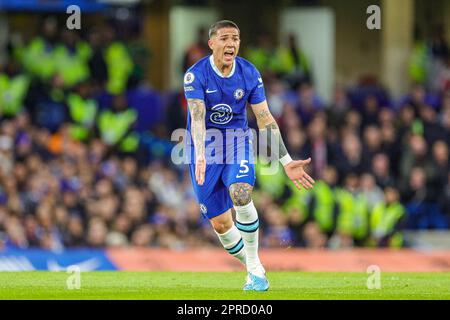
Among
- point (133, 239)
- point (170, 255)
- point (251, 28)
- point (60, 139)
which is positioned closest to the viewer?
point (170, 255)

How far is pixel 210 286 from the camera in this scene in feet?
45.3

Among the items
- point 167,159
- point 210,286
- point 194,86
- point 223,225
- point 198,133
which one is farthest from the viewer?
point 167,159

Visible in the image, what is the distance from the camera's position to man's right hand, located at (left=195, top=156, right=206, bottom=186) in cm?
1245

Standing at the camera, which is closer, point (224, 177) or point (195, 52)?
point (224, 177)

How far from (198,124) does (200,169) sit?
1.60 ft

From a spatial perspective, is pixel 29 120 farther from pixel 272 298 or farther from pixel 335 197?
pixel 272 298

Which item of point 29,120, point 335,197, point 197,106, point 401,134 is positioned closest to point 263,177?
point 335,197

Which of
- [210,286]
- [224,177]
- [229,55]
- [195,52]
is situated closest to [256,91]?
[229,55]

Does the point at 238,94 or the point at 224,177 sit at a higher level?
the point at 238,94

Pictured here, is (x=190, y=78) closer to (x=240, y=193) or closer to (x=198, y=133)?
(x=198, y=133)

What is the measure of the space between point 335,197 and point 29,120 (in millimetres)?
5473

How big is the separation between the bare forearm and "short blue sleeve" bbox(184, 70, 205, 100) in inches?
2.0
